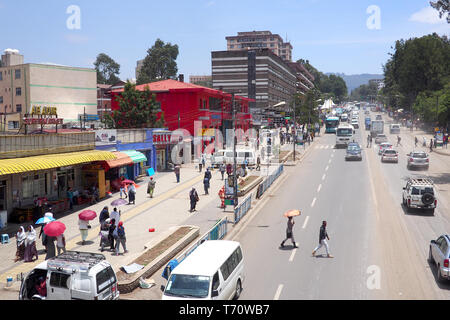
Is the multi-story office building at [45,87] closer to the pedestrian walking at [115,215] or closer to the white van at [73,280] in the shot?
the pedestrian walking at [115,215]

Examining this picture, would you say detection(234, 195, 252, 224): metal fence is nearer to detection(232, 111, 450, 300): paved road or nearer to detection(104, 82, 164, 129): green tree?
detection(232, 111, 450, 300): paved road

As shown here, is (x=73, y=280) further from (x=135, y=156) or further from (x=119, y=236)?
(x=135, y=156)

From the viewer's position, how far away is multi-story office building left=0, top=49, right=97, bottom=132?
200ft

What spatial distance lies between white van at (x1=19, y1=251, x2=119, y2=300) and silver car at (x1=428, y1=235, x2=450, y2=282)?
10.6m

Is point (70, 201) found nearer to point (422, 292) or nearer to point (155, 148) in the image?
point (155, 148)

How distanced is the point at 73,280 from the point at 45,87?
5634cm

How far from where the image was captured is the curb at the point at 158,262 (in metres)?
15.0

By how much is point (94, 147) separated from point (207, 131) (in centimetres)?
2750

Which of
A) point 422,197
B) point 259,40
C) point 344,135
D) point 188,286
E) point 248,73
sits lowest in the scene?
point 188,286

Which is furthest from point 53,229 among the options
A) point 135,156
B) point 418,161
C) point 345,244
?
point 418,161

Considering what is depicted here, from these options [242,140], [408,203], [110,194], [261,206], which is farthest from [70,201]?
[242,140]

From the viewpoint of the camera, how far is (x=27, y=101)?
60.9m

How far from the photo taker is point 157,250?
1891 cm

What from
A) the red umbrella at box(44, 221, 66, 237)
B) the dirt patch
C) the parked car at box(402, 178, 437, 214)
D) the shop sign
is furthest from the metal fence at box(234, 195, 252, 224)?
the shop sign
